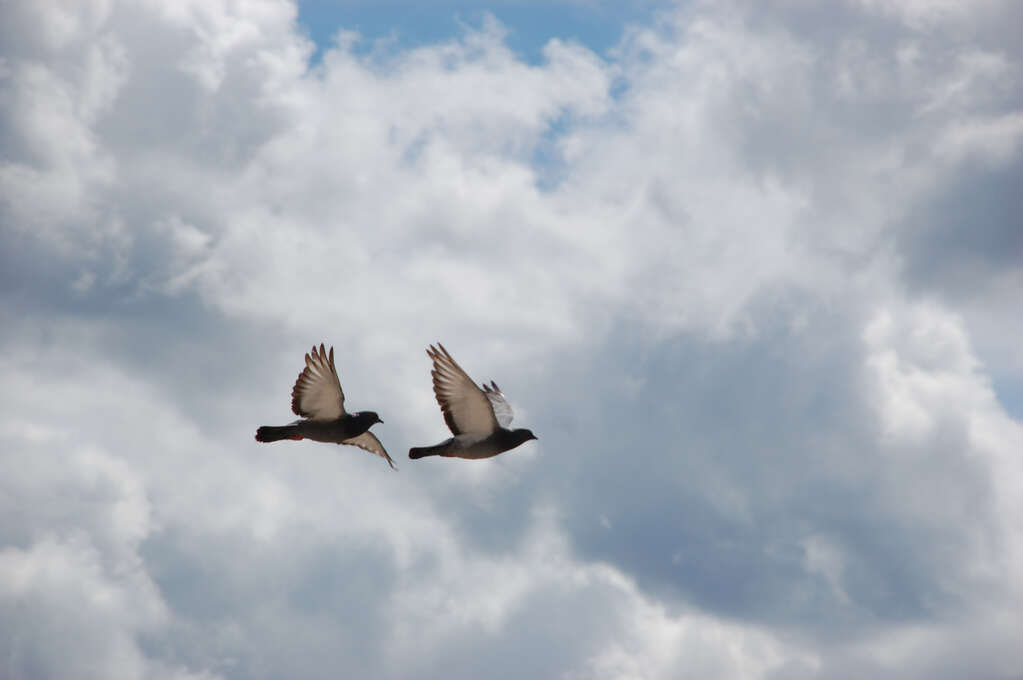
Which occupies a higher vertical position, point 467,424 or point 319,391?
point 319,391

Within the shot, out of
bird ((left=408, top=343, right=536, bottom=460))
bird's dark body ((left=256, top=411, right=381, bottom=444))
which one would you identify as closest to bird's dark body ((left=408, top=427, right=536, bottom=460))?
bird ((left=408, top=343, right=536, bottom=460))

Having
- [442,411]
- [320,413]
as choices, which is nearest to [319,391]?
[320,413]

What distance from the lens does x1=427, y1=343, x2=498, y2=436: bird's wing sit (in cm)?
4038

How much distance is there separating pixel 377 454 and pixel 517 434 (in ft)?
39.6

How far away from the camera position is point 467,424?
42.4 metres

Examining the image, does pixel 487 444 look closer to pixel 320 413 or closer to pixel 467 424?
pixel 467 424

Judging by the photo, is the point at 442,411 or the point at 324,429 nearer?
the point at 442,411

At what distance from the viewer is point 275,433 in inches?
1762

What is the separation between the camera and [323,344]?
4281 cm

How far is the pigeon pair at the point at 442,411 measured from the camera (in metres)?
41.1

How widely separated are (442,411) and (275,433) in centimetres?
786

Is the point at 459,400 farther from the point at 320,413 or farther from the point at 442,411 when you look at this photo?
the point at 320,413

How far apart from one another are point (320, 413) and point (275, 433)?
6.92ft

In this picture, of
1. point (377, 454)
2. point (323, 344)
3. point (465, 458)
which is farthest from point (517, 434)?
point (377, 454)
